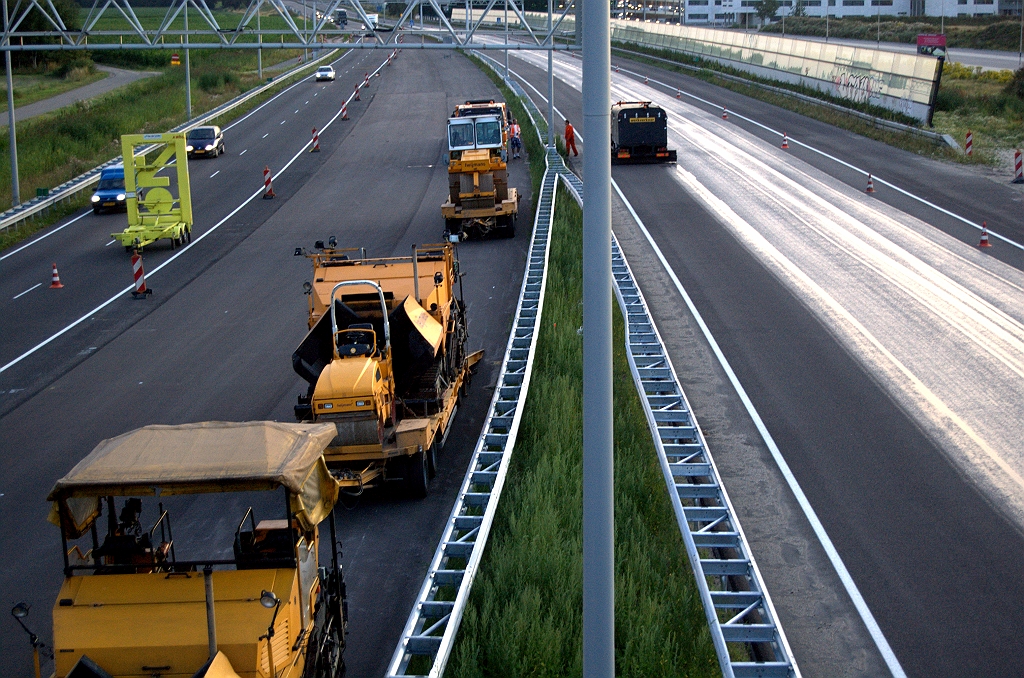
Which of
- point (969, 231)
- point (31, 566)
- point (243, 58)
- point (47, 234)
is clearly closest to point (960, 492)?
point (31, 566)

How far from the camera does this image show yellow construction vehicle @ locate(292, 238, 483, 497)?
1379 centimetres

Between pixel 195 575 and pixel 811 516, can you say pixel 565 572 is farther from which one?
pixel 811 516

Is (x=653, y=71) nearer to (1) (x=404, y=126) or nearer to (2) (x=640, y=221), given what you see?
(1) (x=404, y=126)

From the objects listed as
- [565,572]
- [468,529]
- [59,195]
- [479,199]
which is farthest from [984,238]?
[59,195]

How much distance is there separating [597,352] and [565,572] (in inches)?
152

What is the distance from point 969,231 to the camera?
29984mm

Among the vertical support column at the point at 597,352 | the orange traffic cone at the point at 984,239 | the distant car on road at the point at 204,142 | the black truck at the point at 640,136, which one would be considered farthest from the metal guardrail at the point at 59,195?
the vertical support column at the point at 597,352

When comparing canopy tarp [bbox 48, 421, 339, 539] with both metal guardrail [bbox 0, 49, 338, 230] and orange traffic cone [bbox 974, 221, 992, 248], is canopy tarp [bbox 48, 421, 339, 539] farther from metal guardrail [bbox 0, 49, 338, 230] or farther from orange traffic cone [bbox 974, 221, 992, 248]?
metal guardrail [bbox 0, 49, 338, 230]

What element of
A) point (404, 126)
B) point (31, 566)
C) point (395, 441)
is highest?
point (404, 126)

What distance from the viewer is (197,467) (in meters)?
7.80

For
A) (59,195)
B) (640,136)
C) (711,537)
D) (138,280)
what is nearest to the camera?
(711,537)

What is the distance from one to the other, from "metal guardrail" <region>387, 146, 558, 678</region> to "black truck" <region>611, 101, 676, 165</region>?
2369cm

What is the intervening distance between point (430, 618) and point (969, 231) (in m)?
24.5

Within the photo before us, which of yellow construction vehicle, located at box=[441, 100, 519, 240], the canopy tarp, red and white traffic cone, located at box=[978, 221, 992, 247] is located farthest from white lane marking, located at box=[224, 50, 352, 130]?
the canopy tarp
